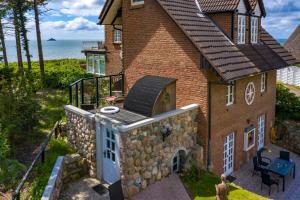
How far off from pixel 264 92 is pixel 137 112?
9494 mm

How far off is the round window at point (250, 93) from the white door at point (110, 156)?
319 inches

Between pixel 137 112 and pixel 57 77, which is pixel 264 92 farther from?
pixel 57 77

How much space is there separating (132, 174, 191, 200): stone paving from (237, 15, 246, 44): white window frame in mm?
8461

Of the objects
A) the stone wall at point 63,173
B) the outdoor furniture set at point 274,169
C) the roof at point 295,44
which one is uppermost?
the roof at point 295,44

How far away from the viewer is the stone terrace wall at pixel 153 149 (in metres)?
11.0

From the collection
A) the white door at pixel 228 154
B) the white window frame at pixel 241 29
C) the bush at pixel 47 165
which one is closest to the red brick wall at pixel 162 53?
the white door at pixel 228 154

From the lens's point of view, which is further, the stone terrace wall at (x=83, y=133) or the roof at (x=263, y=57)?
the roof at (x=263, y=57)

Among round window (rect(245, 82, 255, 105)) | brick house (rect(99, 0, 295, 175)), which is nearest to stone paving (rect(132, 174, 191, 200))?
brick house (rect(99, 0, 295, 175))

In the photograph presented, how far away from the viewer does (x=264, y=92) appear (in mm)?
18375

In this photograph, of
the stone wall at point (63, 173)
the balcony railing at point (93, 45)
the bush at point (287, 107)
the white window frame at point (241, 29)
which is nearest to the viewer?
the stone wall at point (63, 173)

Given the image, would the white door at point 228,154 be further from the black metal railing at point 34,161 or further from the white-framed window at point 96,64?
the white-framed window at point 96,64

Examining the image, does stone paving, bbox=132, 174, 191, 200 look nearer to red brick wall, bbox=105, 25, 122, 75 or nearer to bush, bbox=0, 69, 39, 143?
bush, bbox=0, 69, 39, 143

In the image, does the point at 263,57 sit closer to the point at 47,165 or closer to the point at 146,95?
the point at 146,95

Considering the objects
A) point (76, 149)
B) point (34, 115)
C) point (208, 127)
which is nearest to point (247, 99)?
point (208, 127)
